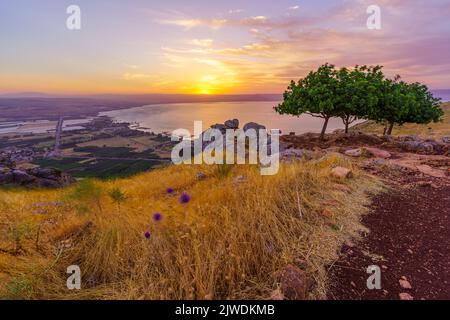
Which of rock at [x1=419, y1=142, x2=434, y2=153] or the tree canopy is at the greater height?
the tree canopy

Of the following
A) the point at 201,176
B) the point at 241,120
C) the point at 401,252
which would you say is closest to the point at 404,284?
the point at 401,252

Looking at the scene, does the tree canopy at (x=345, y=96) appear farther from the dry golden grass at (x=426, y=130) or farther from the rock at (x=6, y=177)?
the rock at (x=6, y=177)

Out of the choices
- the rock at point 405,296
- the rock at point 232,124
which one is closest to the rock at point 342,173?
the rock at point 405,296

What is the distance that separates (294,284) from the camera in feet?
6.98

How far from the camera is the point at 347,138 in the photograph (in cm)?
1252

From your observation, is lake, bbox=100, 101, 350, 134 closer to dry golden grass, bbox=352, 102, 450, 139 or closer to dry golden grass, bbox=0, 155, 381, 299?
dry golden grass, bbox=352, 102, 450, 139

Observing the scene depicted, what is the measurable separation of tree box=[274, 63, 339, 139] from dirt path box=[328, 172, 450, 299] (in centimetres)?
822

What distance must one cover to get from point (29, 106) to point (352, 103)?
4122 inches

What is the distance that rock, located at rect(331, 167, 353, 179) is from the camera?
203 inches

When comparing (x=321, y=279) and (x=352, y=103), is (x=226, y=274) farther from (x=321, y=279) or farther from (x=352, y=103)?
(x=352, y=103)

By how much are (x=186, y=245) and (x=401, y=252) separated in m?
2.46

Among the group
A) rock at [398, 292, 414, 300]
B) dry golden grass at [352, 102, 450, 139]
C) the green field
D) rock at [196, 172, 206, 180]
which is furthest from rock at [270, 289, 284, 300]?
the green field

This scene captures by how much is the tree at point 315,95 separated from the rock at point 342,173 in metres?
7.10
